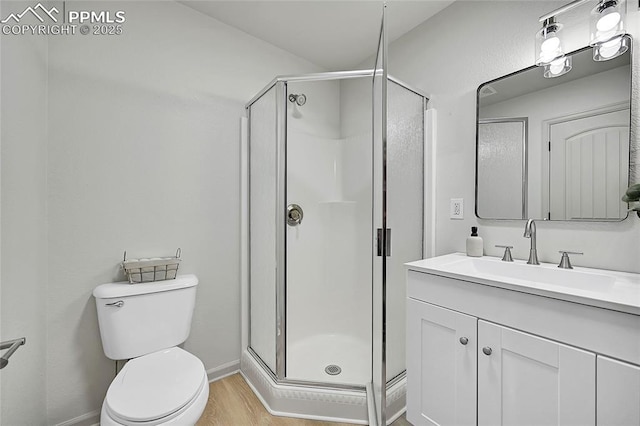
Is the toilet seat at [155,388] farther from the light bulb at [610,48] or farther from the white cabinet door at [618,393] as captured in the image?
the light bulb at [610,48]

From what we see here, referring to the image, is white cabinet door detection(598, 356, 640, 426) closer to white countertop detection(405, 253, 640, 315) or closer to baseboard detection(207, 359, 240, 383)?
white countertop detection(405, 253, 640, 315)

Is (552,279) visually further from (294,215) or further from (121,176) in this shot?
(121,176)

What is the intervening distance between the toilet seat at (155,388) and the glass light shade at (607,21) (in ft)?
7.33

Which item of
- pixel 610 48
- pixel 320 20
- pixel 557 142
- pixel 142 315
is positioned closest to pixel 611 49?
pixel 610 48

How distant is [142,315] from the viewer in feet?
4.61

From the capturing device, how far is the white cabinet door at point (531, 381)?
2.64ft

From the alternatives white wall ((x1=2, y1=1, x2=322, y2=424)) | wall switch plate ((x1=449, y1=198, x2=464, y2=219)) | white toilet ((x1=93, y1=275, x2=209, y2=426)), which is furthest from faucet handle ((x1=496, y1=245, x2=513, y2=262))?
white wall ((x1=2, y1=1, x2=322, y2=424))

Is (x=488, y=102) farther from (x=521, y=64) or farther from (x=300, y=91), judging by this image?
(x=300, y=91)

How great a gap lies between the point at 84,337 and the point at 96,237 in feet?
1.74

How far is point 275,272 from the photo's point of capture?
167cm

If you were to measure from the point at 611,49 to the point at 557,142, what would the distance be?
1.26 feet

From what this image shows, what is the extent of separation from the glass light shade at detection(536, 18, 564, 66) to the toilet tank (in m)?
2.16

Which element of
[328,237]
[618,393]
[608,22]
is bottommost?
[618,393]

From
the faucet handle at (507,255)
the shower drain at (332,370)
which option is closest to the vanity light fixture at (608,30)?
the faucet handle at (507,255)
